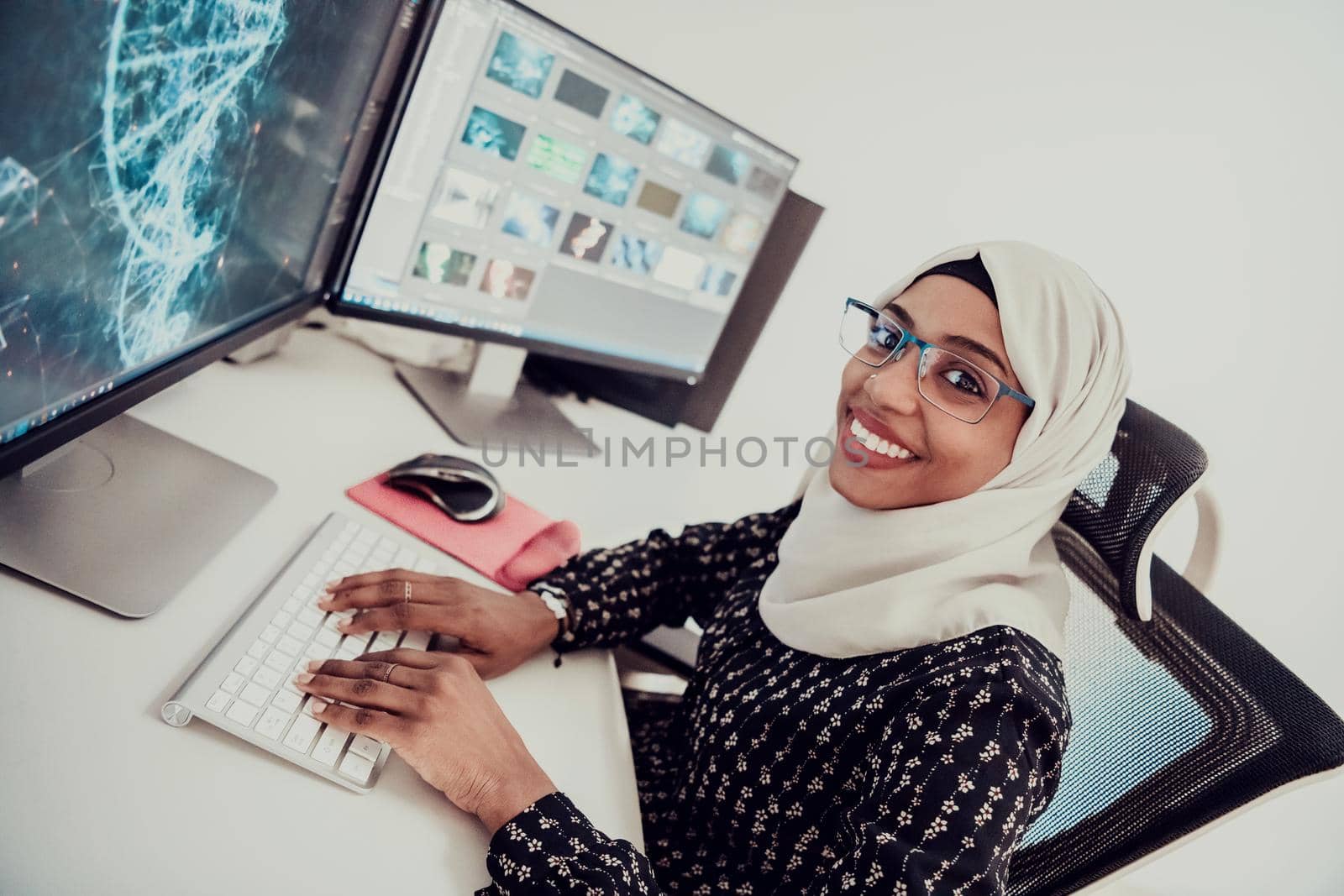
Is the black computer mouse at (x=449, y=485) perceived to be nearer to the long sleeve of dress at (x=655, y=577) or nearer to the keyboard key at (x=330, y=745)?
the long sleeve of dress at (x=655, y=577)

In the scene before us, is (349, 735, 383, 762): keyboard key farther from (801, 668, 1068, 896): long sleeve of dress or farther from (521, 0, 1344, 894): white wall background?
(521, 0, 1344, 894): white wall background

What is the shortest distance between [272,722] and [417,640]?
168 mm

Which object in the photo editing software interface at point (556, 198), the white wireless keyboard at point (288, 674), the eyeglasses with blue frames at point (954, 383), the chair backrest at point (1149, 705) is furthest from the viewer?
the photo editing software interface at point (556, 198)

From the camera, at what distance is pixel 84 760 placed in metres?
0.47

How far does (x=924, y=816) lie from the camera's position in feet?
1.87

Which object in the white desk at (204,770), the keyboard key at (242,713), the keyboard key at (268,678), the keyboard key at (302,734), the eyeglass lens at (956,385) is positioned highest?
the eyeglass lens at (956,385)

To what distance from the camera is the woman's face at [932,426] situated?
0.79 meters

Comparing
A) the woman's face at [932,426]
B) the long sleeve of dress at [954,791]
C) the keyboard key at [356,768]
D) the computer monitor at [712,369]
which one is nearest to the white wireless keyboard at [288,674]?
the keyboard key at [356,768]

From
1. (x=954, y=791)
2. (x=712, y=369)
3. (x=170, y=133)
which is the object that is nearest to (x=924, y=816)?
(x=954, y=791)

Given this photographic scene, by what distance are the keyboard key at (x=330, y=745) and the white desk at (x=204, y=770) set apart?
1cm

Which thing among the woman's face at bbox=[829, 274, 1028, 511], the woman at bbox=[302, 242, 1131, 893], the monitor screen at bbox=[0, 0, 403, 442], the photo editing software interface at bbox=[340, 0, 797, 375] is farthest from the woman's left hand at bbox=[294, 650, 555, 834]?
the photo editing software interface at bbox=[340, 0, 797, 375]

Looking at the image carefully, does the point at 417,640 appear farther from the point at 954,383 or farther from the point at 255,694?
the point at 954,383

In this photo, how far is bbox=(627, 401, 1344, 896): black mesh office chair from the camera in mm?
673

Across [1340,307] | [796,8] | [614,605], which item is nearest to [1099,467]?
[614,605]
